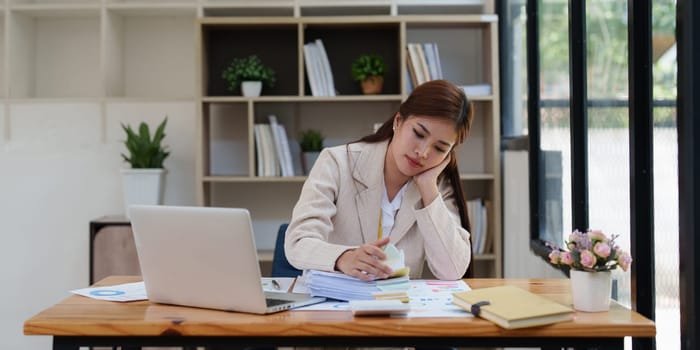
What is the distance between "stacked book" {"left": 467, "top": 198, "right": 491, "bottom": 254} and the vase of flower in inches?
79.9

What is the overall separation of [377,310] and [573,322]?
38 cm

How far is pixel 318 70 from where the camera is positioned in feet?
12.2

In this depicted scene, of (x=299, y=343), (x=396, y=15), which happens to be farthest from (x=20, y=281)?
(x=299, y=343)

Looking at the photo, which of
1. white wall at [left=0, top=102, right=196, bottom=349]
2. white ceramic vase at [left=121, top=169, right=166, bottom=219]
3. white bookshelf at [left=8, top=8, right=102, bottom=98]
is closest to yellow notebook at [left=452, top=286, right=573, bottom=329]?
white ceramic vase at [left=121, top=169, right=166, bottom=219]

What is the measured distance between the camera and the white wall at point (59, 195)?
4.03 metres

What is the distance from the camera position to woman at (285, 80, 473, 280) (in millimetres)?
2115

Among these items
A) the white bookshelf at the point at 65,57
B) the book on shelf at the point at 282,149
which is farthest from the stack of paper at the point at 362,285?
the white bookshelf at the point at 65,57

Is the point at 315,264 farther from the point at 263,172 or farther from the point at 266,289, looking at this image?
the point at 263,172

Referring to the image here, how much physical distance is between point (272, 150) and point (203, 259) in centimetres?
210

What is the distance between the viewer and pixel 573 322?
1.58m

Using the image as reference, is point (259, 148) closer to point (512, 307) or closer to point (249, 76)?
point (249, 76)

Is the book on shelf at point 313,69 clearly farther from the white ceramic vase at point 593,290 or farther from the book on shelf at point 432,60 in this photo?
the white ceramic vase at point 593,290

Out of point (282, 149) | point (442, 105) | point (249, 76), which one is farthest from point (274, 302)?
point (249, 76)

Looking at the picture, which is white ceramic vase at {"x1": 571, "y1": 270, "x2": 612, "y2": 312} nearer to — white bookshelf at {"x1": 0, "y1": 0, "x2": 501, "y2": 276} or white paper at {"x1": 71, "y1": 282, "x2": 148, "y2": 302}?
white paper at {"x1": 71, "y1": 282, "x2": 148, "y2": 302}
